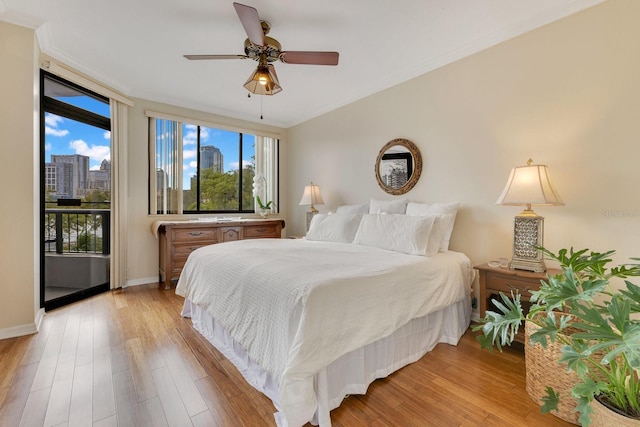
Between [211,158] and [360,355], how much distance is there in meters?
4.00

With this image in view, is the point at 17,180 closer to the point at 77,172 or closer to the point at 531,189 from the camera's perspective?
the point at 77,172

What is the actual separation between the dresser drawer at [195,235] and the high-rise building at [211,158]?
115cm

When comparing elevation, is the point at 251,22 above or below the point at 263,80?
above

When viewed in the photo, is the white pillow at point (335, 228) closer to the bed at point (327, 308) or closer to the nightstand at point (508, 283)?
the bed at point (327, 308)

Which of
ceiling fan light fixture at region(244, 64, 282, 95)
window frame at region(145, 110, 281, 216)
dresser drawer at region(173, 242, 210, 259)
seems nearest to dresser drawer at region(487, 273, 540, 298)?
ceiling fan light fixture at region(244, 64, 282, 95)

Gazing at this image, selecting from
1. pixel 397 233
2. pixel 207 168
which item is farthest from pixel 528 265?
pixel 207 168

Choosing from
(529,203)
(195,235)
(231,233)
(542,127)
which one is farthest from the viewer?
(231,233)

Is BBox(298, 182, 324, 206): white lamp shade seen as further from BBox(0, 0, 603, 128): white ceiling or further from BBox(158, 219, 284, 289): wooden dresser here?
BBox(0, 0, 603, 128): white ceiling

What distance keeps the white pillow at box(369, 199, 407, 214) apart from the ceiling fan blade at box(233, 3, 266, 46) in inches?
81.0

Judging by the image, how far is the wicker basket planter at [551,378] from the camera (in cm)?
147

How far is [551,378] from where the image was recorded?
1.54 m

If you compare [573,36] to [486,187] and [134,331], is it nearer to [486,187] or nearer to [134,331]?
[486,187]

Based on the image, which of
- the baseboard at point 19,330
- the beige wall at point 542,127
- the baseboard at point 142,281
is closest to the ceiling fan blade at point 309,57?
the beige wall at point 542,127

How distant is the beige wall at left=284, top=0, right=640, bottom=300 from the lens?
1.93m
